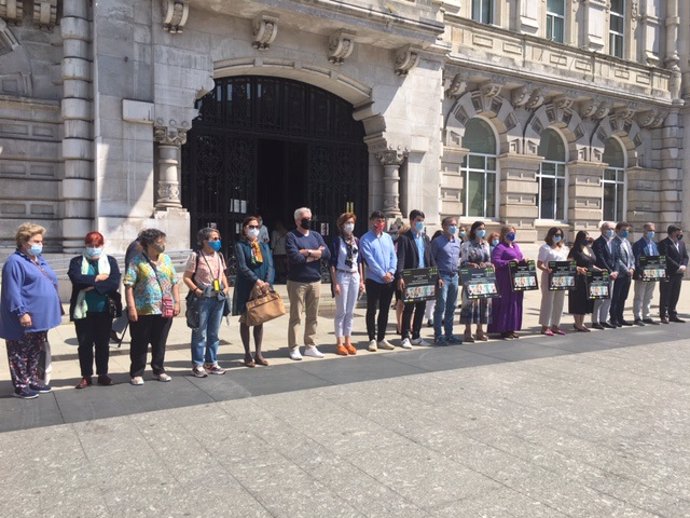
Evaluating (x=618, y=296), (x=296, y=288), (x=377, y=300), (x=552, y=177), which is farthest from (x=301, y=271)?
(x=552, y=177)

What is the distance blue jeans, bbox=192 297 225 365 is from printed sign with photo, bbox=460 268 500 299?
149 inches

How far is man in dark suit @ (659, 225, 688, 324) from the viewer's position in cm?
1172

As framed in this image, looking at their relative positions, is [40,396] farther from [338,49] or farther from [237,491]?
[338,49]

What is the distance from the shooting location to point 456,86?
1650cm

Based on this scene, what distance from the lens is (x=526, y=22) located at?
17.9 m

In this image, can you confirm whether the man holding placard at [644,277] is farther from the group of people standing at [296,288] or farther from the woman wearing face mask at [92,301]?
the woman wearing face mask at [92,301]

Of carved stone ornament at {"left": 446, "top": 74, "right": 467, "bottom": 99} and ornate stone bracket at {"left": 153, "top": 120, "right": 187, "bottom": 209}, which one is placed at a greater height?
carved stone ornament at {"left": 446, "top": 74, "right": 467, "bottom": 99}

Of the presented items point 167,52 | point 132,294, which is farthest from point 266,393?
point 167,52

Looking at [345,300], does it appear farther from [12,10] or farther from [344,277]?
[12,10]

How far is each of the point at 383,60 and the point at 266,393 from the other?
10259 millimetres

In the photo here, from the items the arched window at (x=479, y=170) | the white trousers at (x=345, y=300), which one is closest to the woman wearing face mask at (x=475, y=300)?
the white trousers at (x=345, y=300)

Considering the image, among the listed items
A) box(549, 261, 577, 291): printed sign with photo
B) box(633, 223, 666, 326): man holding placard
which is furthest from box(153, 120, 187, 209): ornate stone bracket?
box(633, 223, 666, 326): man holding placard

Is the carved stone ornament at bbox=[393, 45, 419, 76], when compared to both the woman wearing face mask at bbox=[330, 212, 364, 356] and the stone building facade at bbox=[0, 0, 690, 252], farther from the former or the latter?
the woman wearing face mask at bbox=[330, 212, 364, 356]

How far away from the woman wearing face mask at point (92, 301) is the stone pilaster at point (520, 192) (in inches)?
533
